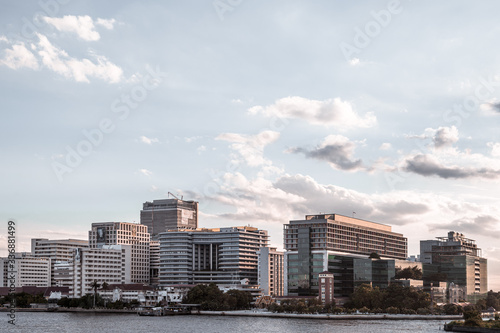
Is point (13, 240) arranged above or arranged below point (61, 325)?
above

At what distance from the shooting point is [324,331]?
511 feet

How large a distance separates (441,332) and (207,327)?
55240 millimetres

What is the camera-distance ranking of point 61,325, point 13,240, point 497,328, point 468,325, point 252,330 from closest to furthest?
point 13,240, point 497,328, point 468,325, point 252,330, point 61,325

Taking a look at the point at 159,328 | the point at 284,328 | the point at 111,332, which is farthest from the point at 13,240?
the point at 284,328

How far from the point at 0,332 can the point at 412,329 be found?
9326 cm

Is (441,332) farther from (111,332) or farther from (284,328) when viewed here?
(111,332)

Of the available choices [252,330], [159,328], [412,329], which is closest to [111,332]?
[159,328]

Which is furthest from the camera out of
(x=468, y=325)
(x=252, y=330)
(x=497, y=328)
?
(x=252, y=330)

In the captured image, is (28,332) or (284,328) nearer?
(28,332)

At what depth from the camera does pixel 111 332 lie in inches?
6186

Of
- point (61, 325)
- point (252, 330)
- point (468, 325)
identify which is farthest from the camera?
point (61, 325)

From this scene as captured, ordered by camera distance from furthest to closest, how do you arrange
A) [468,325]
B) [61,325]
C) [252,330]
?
[61,325] → [252,330] → [468,325]

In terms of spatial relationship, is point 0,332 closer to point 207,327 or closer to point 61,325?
point 61,325

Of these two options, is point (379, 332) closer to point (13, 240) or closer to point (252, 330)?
point (252, 330)
